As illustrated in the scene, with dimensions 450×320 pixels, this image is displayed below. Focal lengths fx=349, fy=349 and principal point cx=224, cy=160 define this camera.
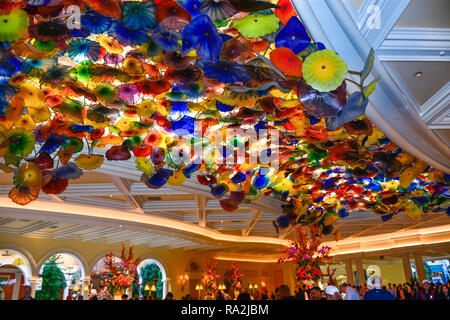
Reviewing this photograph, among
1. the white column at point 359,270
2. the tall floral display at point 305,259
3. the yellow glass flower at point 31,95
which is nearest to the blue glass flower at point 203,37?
the yellow glass flower at point 31,95

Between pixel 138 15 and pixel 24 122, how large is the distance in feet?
6.94

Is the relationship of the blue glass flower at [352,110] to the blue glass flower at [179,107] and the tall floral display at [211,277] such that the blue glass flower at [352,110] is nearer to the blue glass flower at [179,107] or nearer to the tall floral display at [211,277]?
the blue glass flower at [179,107]

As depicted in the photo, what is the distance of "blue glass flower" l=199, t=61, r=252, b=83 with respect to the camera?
9.93 ft

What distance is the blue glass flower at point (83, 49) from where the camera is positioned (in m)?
3.13

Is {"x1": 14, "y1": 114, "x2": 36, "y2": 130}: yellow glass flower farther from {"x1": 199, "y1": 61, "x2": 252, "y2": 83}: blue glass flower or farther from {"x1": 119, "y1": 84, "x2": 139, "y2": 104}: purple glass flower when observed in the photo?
{"x1": 199, "y1": 61, "x2": 252, "y2": 83}: blue glass flower

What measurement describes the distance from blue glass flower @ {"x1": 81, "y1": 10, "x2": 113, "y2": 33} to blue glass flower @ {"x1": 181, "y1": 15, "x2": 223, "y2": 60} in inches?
25.9

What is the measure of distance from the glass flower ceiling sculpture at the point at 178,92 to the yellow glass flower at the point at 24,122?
0.01 meters

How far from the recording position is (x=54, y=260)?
15539mm

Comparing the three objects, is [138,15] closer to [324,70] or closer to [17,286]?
[324,70]

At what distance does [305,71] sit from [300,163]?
3.95 meters

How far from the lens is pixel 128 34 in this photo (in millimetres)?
2820

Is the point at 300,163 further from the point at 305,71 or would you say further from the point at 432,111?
the point at 305,71

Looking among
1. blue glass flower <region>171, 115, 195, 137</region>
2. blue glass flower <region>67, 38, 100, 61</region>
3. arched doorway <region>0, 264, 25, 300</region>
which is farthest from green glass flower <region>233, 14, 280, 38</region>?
arched doorway <region>0, 264, 25, 300</region>

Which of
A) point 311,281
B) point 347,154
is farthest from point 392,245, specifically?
point 347,154
